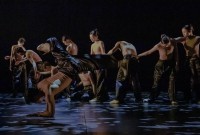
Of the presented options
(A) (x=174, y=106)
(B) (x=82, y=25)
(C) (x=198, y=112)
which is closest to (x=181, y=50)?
(B) (x=82, y=25)

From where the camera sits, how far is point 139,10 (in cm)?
1434

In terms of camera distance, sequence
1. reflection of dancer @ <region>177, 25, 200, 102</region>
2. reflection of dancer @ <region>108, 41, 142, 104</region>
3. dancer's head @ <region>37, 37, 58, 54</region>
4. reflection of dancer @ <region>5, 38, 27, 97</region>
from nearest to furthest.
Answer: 1. dancer's head @ <region>37, 37, 58, 54</region>
2. reflection of dancer @ <region>177, 25, 200, 102</region>
3. reflection of dancer @ <region>108, 41, 142, 104</region>
4. reflection of dancer @ <region>5, 38, 27, 97</region>

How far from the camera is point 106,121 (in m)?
6.84

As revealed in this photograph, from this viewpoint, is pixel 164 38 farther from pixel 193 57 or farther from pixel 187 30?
pixel 193 57

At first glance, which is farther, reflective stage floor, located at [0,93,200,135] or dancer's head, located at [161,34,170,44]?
dancer's head, located at [161,34,170,44]

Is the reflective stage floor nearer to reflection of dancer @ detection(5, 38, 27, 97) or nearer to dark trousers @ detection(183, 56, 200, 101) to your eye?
dark trousers @ detection(183, 56, 200, 101)

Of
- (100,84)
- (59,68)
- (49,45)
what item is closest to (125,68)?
(100,84)

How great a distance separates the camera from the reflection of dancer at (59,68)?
7129 mm

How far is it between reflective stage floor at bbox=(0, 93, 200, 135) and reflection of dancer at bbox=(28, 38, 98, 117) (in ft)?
1.10

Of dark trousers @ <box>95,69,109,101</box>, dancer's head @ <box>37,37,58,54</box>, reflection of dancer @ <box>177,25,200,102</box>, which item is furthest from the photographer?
dark trousers @ <box>95,69,109,101</box>

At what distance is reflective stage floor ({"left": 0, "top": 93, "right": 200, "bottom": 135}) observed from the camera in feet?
19.1

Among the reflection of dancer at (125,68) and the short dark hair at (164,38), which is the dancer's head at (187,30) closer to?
the short dark hair at (164,38)

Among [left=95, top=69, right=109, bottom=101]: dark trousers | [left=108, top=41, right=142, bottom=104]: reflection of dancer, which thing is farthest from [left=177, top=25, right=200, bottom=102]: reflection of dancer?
[left=95, top=69, right=109, bottom=101]: dark trousers

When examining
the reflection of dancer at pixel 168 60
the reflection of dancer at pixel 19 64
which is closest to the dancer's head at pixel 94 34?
the reflection of dancer at pixel 168 60
